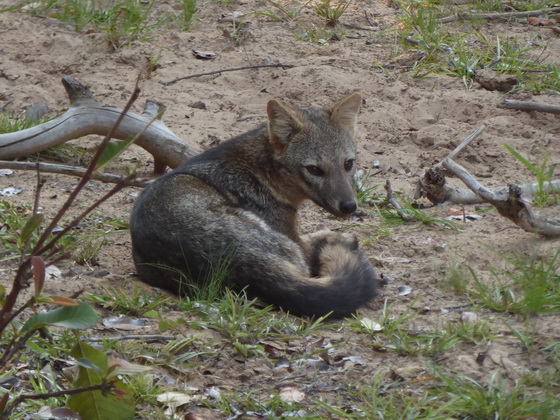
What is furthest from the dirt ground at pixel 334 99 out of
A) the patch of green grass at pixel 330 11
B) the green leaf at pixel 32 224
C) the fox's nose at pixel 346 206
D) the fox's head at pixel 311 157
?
the green leaf at pixel 32 224

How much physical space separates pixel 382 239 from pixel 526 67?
3.35m

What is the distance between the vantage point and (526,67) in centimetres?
804

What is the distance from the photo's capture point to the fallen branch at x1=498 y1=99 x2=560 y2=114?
7180 millimetres

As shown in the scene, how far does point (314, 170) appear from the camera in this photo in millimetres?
5691

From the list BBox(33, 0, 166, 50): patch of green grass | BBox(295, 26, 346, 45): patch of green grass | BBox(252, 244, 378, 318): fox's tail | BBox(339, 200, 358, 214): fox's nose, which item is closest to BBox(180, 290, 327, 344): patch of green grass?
BBox(252, 244, 378, 318): fox's tail

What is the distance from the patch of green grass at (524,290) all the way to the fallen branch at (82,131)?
3.00 m

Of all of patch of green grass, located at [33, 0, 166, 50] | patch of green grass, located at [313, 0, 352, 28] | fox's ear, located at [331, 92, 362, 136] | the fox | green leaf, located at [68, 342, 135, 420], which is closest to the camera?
green leaf, located at [68, 342, 135, 420]

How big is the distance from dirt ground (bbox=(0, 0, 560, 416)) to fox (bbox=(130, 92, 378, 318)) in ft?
0.96

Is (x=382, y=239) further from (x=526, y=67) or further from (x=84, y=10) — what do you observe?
(x=84, y=10)

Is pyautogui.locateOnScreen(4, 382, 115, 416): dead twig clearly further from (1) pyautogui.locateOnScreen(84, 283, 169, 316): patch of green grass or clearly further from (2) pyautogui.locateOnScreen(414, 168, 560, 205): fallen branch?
(2) pyautogui.locateOnScreen(414, 168, 560, 205): fallen branch

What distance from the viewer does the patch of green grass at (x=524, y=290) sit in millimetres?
3967

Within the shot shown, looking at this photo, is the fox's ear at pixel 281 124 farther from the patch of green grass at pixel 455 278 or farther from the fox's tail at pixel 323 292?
the patch of green grass at pixel 455 278

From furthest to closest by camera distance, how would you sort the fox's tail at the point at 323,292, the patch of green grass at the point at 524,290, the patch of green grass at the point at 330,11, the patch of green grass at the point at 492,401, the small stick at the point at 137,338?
the patch of green grass at the point at 330,11 < the fox's tail at the point at 323,292 < the patch of green grass at the point at 524,290 < the small stick at the point at 137,338 < the patch of green grass at the point at 492,401

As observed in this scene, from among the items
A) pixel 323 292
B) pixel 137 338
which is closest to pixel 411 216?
pixel 323 292
